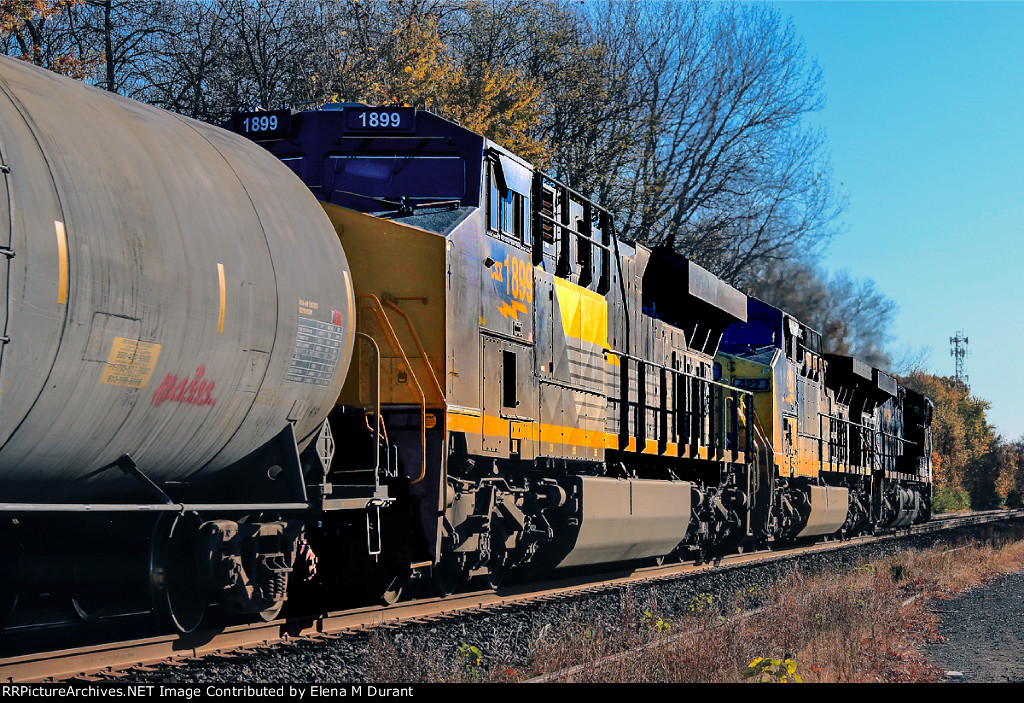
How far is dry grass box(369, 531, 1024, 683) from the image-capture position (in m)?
7.71

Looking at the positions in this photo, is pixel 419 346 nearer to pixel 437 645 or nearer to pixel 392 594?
pixel 392 594

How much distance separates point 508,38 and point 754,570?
1940 cm

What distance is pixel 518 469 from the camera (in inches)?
442

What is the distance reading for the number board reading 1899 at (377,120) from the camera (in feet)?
32.6

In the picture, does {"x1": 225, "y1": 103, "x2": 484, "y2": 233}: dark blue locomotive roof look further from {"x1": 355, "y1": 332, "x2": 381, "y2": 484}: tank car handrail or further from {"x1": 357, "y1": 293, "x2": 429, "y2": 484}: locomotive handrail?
{"x1": 355, "y1": 332, "x2": 381, "y2": 484}: tank car handrail

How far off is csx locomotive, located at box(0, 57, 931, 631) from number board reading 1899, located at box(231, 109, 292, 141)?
2 centimetres

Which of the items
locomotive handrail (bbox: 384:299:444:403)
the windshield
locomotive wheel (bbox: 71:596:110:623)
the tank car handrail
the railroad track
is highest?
the windshield

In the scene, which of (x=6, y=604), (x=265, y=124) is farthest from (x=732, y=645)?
(x=265, y=124)

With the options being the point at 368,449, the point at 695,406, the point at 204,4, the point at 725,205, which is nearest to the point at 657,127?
the point at 725,205

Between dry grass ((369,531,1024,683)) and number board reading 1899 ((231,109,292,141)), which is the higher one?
number board reading 1899 ((231,109,292,141))

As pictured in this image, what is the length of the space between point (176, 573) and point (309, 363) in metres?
1.57

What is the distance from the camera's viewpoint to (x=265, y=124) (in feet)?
33.0

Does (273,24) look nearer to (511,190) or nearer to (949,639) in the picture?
(511,190)

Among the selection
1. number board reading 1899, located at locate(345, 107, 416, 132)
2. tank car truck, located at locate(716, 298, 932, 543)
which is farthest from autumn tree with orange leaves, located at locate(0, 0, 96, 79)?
tank car truck, located at locate(716, 298, 932, 543)
